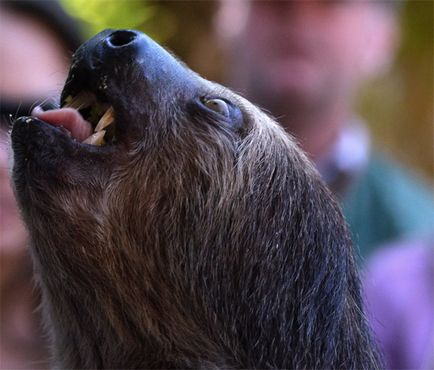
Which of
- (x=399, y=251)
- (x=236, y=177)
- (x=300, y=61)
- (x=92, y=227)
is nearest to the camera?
(x=92, y=227)

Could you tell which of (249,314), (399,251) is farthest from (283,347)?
(399,251)

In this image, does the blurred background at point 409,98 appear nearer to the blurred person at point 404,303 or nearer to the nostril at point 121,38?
the blurred person at point 404,303

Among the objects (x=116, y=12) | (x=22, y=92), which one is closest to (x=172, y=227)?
(x=22, y=92)

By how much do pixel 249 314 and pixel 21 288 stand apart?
2026mm

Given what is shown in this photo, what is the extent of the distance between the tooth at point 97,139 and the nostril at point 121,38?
9.6 inches

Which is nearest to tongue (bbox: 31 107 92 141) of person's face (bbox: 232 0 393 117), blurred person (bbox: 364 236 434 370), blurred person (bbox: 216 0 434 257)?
blurred person (bbox: 364 236 434 370)

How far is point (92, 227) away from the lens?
2596 mm

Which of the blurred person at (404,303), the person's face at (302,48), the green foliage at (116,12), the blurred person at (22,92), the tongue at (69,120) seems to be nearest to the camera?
the tongue at (69,120)

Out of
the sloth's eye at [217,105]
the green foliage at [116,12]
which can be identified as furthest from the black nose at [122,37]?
the green foliage at [116,12]

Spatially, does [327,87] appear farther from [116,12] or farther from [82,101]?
[116,12]

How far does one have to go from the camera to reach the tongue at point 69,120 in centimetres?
253

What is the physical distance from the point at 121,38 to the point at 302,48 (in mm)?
2504

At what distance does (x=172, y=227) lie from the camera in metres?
2.69

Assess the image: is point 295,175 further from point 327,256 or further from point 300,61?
point 300,61
